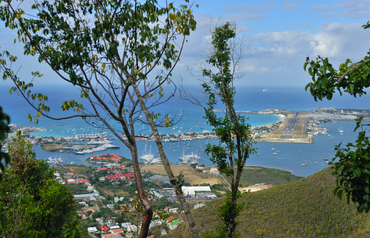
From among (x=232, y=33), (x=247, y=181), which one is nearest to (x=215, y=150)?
(x=232, y=33)

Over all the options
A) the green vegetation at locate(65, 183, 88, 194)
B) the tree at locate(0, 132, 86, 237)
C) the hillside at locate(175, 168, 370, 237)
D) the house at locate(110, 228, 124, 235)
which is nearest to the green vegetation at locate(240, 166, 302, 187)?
the hillside at locate(175, 168, 370, 237)

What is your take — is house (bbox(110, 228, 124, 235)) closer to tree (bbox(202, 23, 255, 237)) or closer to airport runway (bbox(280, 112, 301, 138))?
tree (bbox(202, 23, 255, 237))

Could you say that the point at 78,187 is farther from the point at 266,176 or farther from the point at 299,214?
the point at 266,176

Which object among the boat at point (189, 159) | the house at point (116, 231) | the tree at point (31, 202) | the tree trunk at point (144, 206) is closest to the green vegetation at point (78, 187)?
the house at point (116, 231)

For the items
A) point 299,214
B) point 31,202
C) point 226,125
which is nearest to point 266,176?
point 299,214

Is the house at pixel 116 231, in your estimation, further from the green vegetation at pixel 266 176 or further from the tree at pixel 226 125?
the green vegetation at pixel 266 176

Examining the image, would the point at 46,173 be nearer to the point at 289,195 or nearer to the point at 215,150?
the point at 215,150
